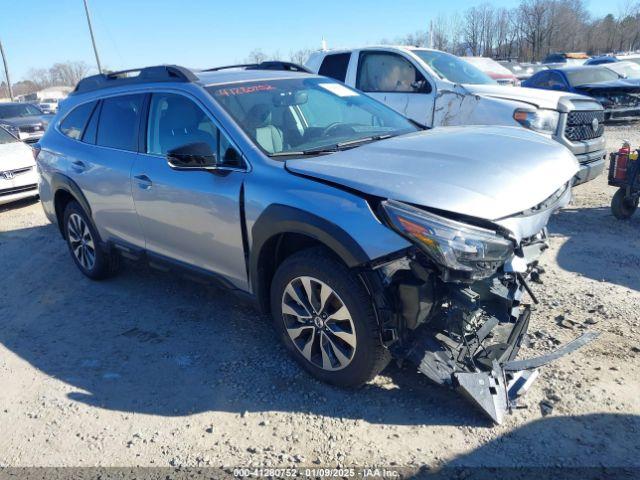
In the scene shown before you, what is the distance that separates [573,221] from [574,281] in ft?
6.24

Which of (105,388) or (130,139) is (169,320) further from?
Answer: (130,139)

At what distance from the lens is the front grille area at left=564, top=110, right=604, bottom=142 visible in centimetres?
636

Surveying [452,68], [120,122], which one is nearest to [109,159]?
[120,122]

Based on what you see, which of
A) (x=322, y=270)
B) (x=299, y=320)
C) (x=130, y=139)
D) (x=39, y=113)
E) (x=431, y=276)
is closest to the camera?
(x=431, y=276)

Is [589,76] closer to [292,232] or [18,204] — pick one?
[292,232]

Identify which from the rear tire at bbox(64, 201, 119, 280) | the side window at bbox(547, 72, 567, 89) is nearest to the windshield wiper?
the rear tire at bbox(64, 201, 119, 280)

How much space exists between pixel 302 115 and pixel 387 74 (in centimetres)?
458

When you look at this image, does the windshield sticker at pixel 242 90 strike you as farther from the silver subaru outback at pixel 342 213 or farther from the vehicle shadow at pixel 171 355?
the vehicle shadow at pixel 171 355

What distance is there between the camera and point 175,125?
3.94 metres

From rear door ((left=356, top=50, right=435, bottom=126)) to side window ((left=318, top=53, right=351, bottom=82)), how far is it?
269 millimetres

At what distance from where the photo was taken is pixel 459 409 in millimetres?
2982

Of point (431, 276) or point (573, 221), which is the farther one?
point (573, 221)

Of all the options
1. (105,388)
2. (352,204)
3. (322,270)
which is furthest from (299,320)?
(105,388)

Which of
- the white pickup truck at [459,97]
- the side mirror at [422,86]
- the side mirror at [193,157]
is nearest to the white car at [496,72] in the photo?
the white pickup truck at [459,97]
